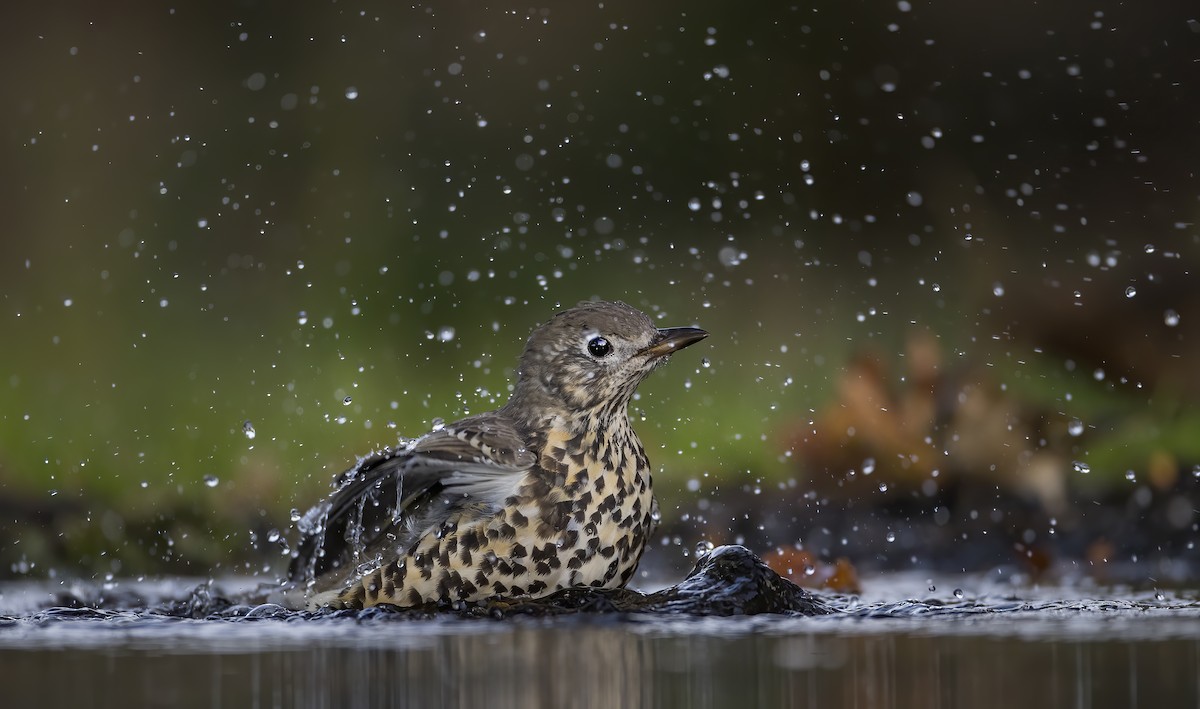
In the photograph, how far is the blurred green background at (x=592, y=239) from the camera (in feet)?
26.2

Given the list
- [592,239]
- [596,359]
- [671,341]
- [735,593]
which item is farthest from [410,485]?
[592,239]

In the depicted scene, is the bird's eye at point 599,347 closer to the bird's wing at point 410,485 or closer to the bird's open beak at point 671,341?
the bird's open beak at point 671,341

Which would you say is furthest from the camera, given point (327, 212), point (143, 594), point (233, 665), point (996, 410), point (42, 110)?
point (42, 110)

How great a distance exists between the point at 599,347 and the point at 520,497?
68 cm

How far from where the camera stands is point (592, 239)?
30.4 ft

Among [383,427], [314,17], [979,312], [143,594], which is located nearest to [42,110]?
[314,17]

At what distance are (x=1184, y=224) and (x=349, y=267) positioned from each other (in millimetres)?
4588

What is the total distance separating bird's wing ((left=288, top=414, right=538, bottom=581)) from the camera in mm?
5176

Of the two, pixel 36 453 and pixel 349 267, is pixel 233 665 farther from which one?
pixel 349 267

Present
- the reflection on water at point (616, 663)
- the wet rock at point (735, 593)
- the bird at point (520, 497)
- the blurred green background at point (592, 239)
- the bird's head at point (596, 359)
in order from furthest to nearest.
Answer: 1. the blurred green background at point (592, 239)
2. the bird's head at point (596, 359)
3. the bird at point (520, 497)
4. the wet rock at point (735, 593)
5. the reflection on water at point (616, 663)

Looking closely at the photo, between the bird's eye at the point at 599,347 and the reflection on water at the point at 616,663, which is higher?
the bird's eye at the point at 599,347

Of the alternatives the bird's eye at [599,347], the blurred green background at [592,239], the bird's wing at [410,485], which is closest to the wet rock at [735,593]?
the bird's wing at [410,485]

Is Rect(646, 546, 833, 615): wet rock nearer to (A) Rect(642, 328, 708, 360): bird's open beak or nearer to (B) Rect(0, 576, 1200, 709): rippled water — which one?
(B) Rect(0, 576, 1200, 709): rippled water

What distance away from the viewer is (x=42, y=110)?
10.2 m
